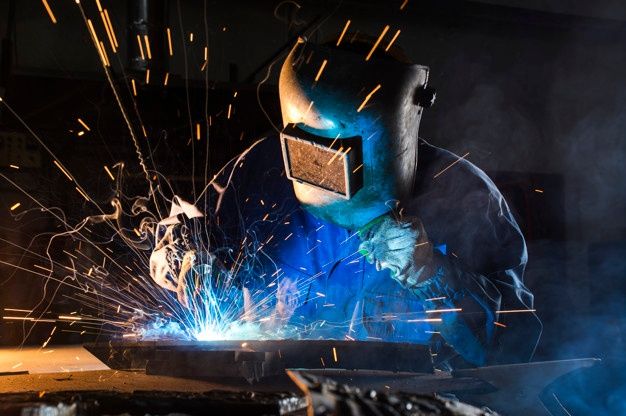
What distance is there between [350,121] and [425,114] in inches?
130

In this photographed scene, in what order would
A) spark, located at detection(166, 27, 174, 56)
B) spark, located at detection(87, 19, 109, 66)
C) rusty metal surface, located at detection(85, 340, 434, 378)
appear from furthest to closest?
spark, located at detection(87, 19, 109, 66), spark, located at detection(166, 27, 174, 56), rusty metal surface, located at detection(85, 340, 434, 378)

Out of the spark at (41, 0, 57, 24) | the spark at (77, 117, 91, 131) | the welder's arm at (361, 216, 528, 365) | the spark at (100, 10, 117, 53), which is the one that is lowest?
the welder's arm at (361, 216, 528, 365)

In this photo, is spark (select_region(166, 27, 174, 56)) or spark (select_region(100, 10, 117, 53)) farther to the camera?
spark (select_region(100, 10, 117, 53))

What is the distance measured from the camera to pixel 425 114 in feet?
17.9

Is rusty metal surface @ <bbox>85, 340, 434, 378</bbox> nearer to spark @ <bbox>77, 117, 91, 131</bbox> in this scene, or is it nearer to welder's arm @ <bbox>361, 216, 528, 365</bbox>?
welder's arm @ <bbox>361, 216, 528, 365</bbox>

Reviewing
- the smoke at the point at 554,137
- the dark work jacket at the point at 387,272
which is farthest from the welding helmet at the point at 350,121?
the smoke at the point at 554,137

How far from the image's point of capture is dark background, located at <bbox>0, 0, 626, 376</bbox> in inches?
188

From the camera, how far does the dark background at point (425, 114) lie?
15.6ft

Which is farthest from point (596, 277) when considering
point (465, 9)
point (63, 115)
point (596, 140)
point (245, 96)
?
point (63, 115)

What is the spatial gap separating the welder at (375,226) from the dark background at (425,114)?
1961 mm

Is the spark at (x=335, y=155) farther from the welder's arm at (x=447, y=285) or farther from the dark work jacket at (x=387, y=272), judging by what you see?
the dark work jacket at (x=387, y=272)

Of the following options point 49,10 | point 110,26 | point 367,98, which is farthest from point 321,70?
point 49,10

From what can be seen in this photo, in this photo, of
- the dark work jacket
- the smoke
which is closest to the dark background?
the smoke

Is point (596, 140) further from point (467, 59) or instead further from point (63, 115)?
point (63, 115)
